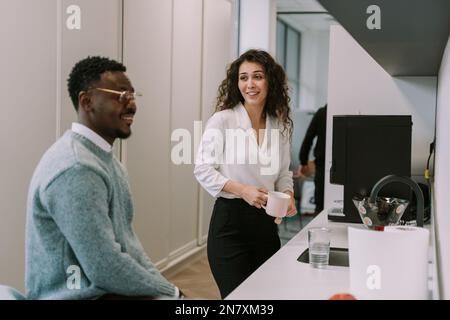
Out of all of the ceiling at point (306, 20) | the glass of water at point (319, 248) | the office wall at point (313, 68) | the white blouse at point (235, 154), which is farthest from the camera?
the office wall at point (313, 68)

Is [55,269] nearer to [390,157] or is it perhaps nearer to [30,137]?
[30,137]

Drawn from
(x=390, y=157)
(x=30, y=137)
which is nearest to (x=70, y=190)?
(x=30, y=137)

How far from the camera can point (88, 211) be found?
1.03 meters

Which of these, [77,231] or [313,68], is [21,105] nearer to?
[77,231]

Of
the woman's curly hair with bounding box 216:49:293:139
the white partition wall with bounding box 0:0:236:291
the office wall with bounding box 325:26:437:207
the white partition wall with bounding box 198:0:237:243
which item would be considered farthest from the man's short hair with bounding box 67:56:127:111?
the office wall with bounding box 325:26:437:207

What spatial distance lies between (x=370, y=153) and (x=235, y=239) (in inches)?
20.9

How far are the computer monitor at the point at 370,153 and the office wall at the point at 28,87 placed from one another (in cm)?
80

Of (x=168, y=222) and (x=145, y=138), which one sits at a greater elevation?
(x=145, y=138)

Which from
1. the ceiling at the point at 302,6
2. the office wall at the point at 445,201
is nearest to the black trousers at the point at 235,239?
the office wall at the point at 445,201

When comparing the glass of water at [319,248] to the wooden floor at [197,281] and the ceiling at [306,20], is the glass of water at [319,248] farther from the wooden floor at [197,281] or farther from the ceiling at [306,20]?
the ceiling at [306,20]

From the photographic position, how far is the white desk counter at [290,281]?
1.16 m

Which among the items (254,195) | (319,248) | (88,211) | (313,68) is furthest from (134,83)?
(313,68)

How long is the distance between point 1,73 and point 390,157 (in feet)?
3.95

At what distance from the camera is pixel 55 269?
3.50 feet
